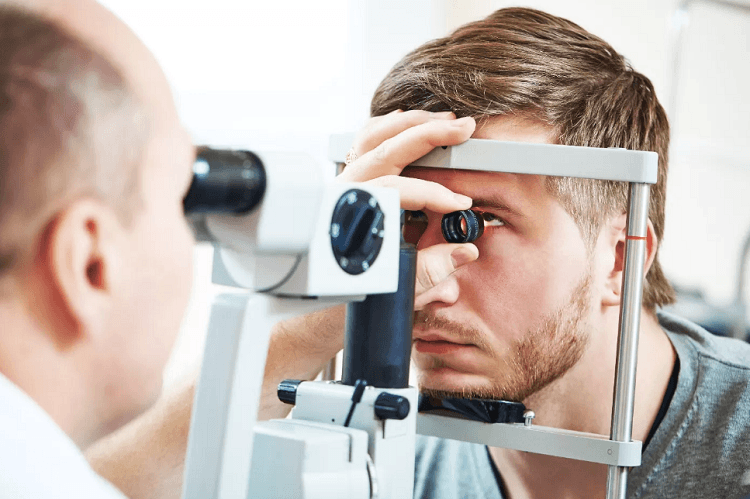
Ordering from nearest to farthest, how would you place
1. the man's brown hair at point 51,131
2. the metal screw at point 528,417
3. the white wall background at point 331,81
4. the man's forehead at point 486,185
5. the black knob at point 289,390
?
the man's brown hair at point 51,131
the black knob at point 289,390
the metal screw at point 528,417
the man's forehead at point 486,185
the white wall background at point 331,81

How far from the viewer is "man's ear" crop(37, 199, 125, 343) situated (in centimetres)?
26

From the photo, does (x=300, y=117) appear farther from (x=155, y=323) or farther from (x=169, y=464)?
(x=155, y=323)

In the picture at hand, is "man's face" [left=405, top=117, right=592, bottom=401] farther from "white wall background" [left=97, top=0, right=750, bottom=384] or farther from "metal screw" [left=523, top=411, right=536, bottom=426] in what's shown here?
"white wall background" [left=97, top=0, right=750, bottom=384]

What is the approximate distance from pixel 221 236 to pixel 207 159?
75mm

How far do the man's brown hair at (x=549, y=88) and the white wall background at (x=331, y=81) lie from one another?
4.00 ft

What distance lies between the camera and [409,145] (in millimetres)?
905

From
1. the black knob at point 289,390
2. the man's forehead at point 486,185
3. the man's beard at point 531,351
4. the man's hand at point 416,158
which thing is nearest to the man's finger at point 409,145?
the man's hand at point 416,158

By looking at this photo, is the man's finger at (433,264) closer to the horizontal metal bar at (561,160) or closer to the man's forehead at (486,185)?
the horizontal metal bar at (561,160)

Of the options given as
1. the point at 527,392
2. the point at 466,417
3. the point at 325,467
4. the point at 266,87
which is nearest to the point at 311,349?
the point at 466,417

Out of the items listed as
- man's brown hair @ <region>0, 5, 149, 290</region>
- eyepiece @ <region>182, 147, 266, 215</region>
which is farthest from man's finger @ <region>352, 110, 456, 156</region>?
man's brown hair @ <region>0, 5, 149, 290</region>

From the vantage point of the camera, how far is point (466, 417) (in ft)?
2.96

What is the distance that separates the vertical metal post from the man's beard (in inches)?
9.8

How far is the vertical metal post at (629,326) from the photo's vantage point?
2.56ft

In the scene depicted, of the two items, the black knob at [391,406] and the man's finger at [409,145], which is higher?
the man's finger at [409,145]
